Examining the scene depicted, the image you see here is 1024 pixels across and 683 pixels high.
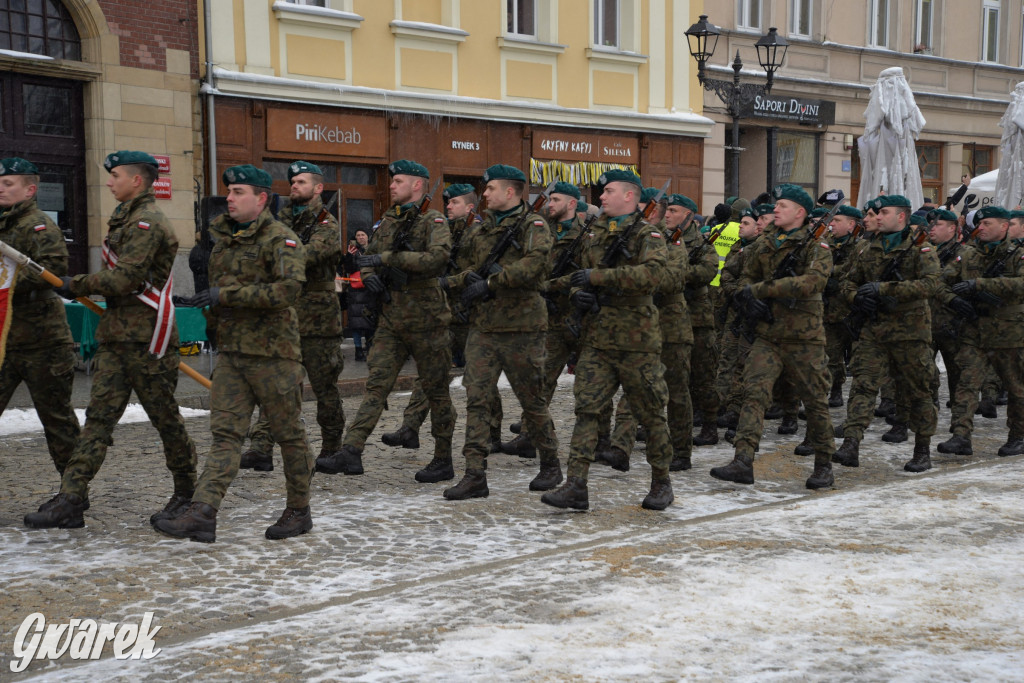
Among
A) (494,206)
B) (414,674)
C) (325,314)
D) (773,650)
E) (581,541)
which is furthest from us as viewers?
(325,314)

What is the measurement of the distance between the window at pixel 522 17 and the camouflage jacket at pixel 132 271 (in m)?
13.2

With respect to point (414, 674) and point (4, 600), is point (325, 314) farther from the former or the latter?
point (414, 674)

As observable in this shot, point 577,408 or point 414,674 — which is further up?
point 577,408

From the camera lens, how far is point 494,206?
295 inches

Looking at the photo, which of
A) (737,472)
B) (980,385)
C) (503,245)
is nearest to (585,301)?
(503,245)

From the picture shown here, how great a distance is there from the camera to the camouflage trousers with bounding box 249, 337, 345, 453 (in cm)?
809

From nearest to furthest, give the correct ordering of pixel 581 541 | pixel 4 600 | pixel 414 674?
pixel 414 674 < pixel 4 600 < pixel 581 541

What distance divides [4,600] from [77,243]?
10438 millimetres

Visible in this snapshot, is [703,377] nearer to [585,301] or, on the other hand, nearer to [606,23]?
[585,301]

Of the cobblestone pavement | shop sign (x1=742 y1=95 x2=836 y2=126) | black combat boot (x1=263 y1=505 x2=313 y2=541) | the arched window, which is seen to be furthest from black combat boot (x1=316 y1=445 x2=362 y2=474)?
shop sign (x1=742 y1=95 x2=836 y2=126)

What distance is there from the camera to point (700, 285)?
9.55m

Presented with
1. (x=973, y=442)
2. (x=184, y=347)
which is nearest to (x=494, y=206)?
(x=973, y=442)

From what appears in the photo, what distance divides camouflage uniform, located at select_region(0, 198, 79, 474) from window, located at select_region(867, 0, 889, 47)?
20.4m

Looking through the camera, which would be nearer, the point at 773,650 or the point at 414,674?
the point at 414,674
